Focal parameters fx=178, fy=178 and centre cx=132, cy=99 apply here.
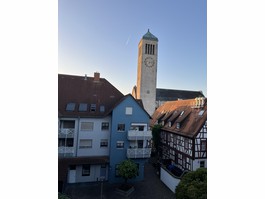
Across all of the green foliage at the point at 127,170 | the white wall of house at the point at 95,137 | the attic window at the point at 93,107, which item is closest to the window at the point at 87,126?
the white wall of house at the point at 95,137

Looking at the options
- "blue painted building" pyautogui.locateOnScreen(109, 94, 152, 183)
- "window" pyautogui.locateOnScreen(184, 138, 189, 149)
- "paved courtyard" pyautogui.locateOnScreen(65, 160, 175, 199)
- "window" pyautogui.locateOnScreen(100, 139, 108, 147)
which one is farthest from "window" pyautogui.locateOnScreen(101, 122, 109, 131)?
"window" pyautogui.locateOnScreen(184, 138, 189, 149)

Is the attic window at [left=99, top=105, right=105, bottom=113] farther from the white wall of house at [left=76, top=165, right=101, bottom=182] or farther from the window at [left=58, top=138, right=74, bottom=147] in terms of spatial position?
the white wall of house at [left=76, top=165, right=101, bottom=182]

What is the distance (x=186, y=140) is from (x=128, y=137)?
7.61ft

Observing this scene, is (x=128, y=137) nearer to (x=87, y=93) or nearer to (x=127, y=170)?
(x=127, y=170)

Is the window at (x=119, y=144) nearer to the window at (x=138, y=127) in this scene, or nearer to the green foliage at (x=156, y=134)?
the window at (x=138, y=127)

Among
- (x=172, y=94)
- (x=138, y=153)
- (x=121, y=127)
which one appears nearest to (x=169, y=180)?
(x=138, y=153)

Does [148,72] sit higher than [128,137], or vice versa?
[148,72]

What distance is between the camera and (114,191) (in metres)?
5.86

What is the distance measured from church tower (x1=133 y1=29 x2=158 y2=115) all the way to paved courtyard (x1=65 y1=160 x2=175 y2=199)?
9.76 meters

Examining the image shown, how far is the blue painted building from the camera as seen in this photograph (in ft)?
21.7
